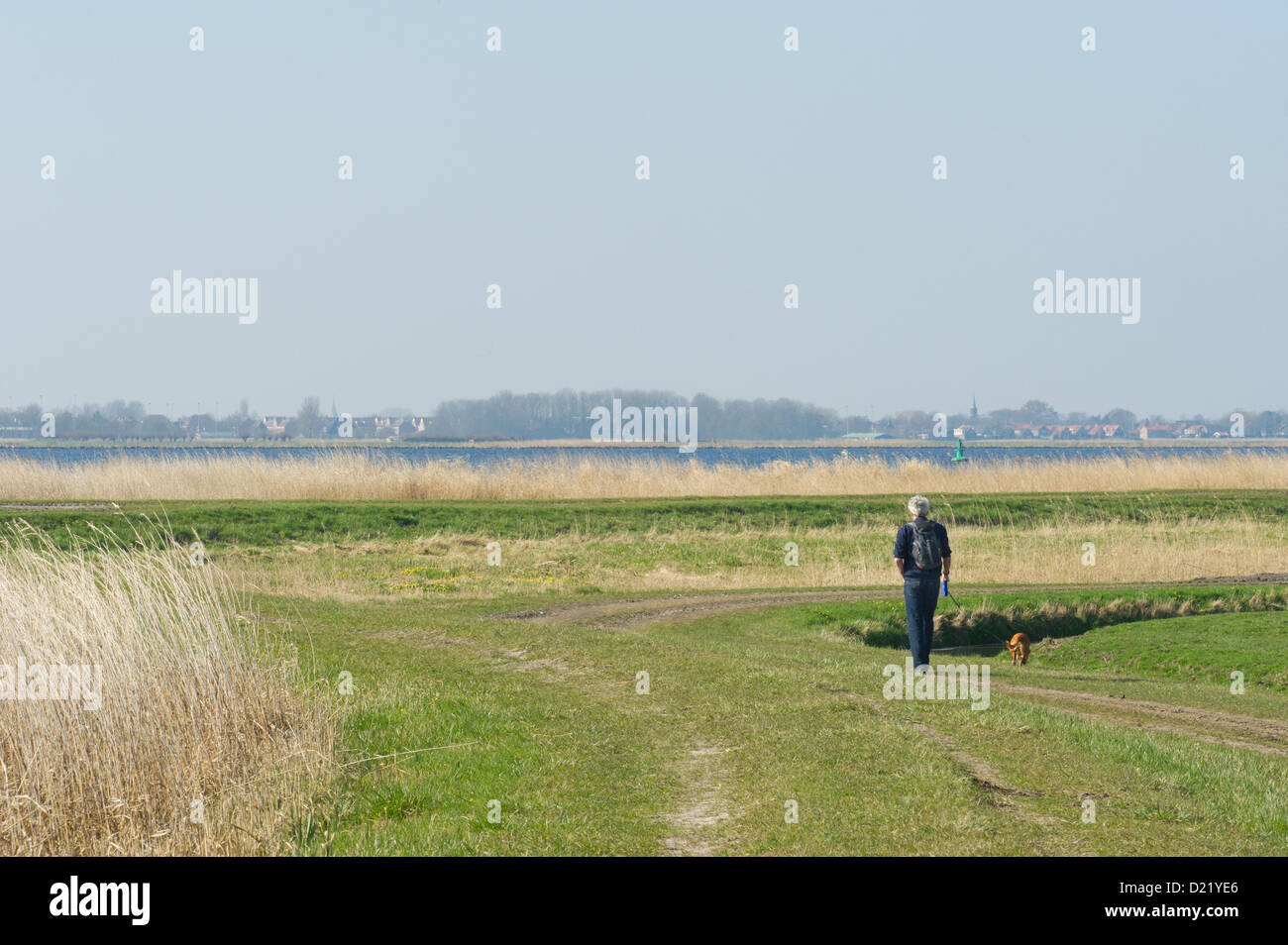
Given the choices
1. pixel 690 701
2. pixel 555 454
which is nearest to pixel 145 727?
pixel 690 701

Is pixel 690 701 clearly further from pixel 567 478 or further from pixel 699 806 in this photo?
pixel 567 478

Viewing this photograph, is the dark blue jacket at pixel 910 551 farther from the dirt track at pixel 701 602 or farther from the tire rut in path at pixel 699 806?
the dirt track at pixel 701 602

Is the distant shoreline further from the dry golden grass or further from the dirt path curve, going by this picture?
the dry golden grass

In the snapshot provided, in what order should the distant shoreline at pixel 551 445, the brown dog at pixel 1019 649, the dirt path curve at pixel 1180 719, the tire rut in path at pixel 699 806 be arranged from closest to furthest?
the tire rut in path at pixel 699 806 < the dirt path curve at pixel 1180 719 < the brown dog at pixel 1019 649 < the distant shoreline at pixel 551 445

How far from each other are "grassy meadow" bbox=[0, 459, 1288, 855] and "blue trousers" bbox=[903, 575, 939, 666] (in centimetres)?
96

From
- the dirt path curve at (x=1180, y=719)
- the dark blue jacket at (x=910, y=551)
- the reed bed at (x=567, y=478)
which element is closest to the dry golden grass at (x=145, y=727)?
the dark blue jacket at (x=910, y=551)

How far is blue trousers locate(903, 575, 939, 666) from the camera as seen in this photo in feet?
44.2

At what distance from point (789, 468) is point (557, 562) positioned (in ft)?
54.1

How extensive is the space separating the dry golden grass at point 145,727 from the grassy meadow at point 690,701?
0.14ft

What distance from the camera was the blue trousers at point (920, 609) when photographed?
44.2ft

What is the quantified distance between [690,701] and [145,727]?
521 cm

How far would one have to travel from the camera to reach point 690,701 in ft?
40.3

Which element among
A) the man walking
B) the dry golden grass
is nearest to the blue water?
the man walking
